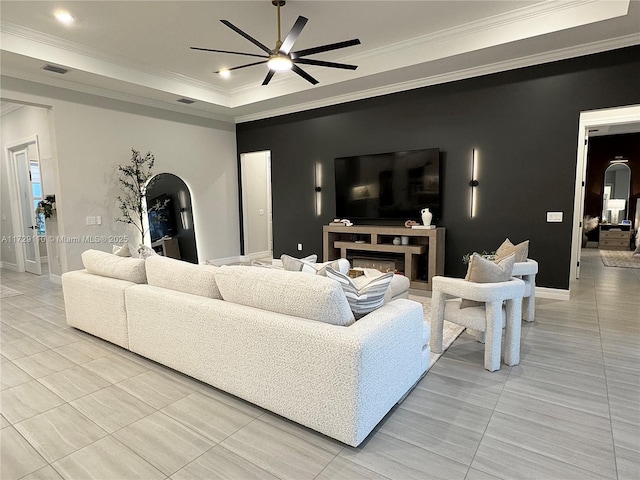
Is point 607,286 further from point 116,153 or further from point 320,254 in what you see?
point 116,153

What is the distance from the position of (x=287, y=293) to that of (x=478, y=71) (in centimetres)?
449

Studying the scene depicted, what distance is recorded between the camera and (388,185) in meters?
5.73

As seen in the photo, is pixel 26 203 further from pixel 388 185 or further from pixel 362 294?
pixel 362 294

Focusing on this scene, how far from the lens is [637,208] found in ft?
29.8

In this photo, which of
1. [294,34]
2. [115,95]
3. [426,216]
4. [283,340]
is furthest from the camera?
[115,95]

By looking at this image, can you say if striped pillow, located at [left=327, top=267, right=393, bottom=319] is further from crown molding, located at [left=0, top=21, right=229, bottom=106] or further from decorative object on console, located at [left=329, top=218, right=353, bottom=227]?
crown molding, located at [left=0, top=21, right=229, bottom=106]

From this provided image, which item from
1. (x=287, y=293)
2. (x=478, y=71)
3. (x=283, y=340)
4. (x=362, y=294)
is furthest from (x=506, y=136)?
(x=283, y=340)

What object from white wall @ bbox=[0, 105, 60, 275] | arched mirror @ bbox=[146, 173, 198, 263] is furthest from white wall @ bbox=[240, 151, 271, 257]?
white wall @ bbox=[0, 105, 60, 275]

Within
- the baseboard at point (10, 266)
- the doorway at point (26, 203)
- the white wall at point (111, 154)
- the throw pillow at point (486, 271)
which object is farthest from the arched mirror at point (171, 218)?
the throw pillow at point (486, 271)

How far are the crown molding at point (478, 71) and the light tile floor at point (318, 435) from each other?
330 cm

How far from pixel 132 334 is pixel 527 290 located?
3.80 m

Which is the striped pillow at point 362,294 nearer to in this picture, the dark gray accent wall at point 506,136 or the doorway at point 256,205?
the dark gray accent wall at point 506,136

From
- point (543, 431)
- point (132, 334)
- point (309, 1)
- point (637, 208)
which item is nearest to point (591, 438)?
point (543, 431)

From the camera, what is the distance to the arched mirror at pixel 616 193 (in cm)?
919
